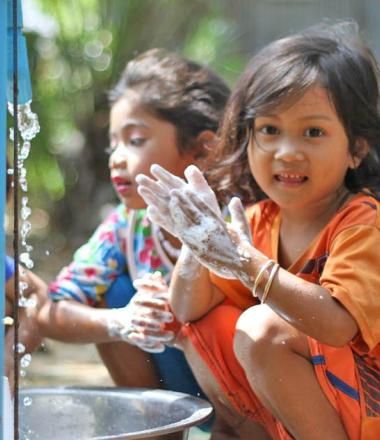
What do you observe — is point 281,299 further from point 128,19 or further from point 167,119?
point 128,19

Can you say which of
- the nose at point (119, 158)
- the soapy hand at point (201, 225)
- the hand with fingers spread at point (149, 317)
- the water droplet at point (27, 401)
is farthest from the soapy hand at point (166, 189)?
the nose at point (119, 158)

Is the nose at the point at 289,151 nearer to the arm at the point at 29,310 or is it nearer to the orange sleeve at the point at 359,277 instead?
the orange sleeve at the point at 359,277

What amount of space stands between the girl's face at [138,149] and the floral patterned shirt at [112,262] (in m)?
0.11

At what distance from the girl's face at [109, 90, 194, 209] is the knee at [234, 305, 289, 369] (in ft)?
2.42

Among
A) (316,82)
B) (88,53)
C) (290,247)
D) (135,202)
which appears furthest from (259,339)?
(88,53)

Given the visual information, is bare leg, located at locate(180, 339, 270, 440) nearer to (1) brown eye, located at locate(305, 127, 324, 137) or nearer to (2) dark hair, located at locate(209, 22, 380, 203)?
(2) dark hair, located at locate(209, 22, 380, 203)

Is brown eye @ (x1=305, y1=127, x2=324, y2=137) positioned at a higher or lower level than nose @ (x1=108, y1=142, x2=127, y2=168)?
higher

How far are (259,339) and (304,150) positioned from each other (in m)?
0.42

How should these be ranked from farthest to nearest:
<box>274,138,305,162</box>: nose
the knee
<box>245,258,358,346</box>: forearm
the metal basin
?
the metal basin, <box>274,138,305,162</box>: nose, the knee, <box>245,258,358,346</box>: forearm

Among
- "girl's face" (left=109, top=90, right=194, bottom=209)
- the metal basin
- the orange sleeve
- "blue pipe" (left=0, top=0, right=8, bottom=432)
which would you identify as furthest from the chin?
"blue pipe" (left=0, top=0, right=8, bottom=432)

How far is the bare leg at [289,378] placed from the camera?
2.08m

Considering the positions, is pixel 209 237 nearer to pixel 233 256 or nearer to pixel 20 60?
pixel 233 256

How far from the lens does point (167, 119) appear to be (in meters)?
2.89

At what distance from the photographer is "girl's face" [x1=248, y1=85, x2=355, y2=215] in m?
2.26
